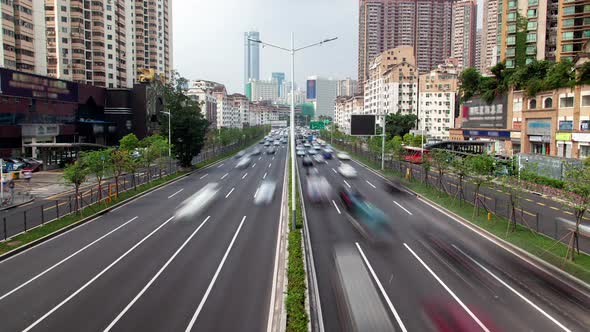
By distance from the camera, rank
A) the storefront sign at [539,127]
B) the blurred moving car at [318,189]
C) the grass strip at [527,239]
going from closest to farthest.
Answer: the grass strip at [527,239], the blurred moving car at [318,189], the storefront sign at [539,127]

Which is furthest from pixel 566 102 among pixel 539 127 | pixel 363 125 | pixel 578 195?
pixel 578 195

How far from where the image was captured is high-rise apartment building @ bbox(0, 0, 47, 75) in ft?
207

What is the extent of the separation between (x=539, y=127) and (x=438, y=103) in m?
55.1

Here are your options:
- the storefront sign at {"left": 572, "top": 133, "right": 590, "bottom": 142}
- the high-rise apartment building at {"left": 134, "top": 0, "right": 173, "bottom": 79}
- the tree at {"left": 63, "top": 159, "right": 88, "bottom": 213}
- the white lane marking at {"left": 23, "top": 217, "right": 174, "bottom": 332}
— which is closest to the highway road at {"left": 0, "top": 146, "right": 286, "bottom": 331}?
the white lane marking at {"left": 23, "top": 217, "right": 174, "bottom": 332}

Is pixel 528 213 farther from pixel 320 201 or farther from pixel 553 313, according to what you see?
pixel 553 313

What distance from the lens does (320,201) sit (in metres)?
32.1

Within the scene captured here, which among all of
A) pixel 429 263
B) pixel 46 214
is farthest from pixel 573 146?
pixel 46 214

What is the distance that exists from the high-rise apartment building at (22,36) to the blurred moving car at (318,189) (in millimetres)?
52733

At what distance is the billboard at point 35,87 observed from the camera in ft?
172

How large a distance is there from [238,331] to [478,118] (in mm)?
66643

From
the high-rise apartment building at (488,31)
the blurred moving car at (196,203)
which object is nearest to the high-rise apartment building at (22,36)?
the blurred moving car at (196,203)

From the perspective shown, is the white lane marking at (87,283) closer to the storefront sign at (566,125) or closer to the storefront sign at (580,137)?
the storefront sign at (580,137)

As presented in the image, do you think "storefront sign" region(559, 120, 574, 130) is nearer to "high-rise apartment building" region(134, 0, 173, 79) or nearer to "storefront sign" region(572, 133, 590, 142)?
"storefront sign" region(572, 133, 590, 142)

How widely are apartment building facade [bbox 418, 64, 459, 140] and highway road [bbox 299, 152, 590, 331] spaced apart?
8700 centimetres
